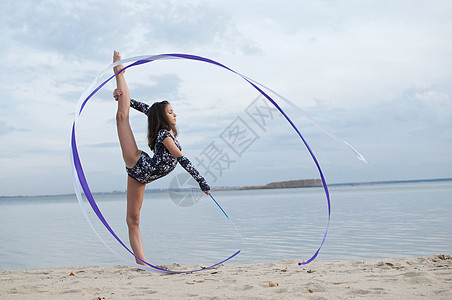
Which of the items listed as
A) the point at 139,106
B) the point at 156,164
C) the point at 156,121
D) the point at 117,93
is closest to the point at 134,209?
the point at 156,164

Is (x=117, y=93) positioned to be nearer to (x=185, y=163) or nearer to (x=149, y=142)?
(x=149, y=142)

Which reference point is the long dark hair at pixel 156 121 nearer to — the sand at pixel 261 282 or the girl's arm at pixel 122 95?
the girl's arm at pixel 122 95

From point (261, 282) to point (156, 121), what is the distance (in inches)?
72.9

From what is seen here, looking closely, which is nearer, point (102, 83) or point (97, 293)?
point (97, 293)

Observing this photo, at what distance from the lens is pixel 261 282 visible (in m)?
3.70

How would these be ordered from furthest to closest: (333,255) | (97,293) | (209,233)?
(209,233) < (333,255) < (97,293)

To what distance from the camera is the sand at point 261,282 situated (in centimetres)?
322

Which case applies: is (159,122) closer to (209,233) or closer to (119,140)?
(119,140)

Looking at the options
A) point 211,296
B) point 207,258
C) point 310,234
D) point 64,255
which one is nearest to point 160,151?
point 211,296

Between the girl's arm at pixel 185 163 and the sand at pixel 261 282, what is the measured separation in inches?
31.8

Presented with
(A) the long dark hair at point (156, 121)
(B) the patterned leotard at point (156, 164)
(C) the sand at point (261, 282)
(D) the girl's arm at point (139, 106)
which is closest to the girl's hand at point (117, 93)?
(D) the girl's arm at point (139, 106)

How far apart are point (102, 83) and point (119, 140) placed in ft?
1.93

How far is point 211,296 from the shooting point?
3.21m

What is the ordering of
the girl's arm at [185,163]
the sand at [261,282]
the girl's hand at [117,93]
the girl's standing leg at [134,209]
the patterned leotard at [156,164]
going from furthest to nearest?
the girl's standing leg at [134,209] → the girl's hand at [117,93] → the patterned leotard at [156,164] → the girl's arm at [185,163] → the sand at [261,282]
